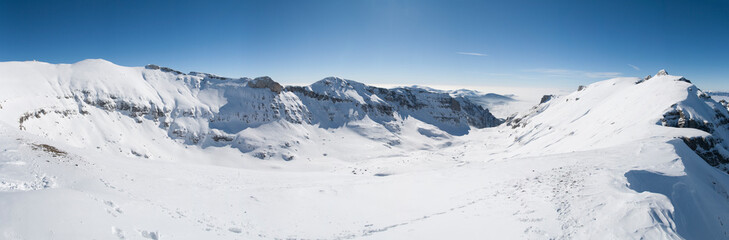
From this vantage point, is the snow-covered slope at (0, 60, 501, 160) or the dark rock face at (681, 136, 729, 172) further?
the snow-covered slope at (0, 60, 501, 160)

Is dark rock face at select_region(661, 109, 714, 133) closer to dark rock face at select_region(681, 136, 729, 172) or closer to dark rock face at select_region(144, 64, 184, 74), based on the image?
dark rock face at select_region(681, 136, 729, 172)

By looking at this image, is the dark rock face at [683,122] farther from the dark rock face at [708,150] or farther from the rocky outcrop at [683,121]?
the dark rock face at [708,150]

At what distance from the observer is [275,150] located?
8762cm

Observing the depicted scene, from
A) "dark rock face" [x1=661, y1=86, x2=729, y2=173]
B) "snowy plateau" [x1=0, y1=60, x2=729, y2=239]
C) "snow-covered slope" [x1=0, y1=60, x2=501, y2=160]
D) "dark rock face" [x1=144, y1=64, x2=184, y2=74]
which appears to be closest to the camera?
"snowy plateau" [x1=0, y1=60, x2=729, y2=239]

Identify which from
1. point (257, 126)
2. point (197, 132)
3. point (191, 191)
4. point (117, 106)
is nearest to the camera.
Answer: point (191, 191)

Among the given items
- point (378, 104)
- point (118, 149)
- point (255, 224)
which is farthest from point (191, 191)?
point (378, 104)

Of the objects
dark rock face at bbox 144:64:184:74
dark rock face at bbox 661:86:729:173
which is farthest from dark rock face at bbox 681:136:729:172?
dark rock face at bbox 144:64:184:74

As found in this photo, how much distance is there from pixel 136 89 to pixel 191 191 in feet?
281

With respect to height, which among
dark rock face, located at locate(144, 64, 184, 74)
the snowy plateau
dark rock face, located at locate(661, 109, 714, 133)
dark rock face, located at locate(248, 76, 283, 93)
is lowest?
the snowy plateau

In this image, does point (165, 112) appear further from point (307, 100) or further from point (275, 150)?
point (307, 100)

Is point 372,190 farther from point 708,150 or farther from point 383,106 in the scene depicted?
point 383,106

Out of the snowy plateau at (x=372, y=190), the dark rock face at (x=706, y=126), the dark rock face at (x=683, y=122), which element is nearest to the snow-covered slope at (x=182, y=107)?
the snowy plateau at (x=372, y=190)

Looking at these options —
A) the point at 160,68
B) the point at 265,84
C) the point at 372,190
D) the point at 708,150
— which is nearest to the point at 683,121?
the point at 708,150

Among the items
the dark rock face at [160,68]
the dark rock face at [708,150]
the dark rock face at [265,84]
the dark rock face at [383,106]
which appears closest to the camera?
the dark rock face at [708,150]
